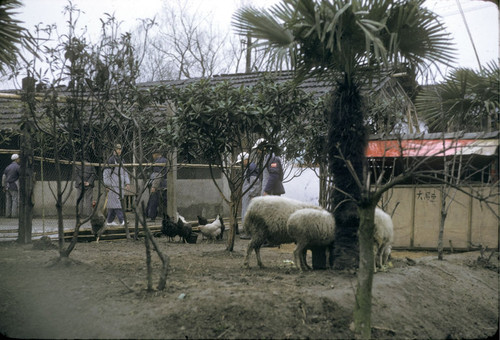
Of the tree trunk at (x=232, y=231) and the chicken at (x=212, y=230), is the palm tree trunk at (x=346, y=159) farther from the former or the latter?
the chicken at (x=212, y=230)

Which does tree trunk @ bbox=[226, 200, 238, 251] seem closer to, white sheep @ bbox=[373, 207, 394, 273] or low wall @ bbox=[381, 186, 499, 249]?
white sheep @ bbox=[373, 207, 394, 273]

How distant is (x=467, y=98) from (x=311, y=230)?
4603mm

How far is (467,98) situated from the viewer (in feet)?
34.0

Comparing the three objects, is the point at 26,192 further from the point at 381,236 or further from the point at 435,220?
the point at 435,220

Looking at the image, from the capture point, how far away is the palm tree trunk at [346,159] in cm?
775

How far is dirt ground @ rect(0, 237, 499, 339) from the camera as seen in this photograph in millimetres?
5336

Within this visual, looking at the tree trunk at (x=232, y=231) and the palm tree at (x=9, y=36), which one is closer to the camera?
the palm tree at (x=9, y=36)

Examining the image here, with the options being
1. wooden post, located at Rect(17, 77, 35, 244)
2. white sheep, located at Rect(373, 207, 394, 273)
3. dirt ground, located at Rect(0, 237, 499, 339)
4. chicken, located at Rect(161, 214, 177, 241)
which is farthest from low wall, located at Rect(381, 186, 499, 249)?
wooden post, located at Rect(17, 77, 35, 244)

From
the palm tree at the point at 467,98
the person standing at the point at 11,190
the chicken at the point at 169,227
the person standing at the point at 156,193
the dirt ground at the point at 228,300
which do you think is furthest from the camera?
the person standing at the point at 156,193

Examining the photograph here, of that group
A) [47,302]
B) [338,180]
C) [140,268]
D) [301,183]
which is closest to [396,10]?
[338,180]

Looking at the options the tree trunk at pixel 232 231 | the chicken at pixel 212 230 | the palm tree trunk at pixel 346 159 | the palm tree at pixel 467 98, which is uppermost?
the palm tree at pixel 467 98

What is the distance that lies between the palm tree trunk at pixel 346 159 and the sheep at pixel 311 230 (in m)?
0.14

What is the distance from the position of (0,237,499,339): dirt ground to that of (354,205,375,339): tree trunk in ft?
0.65

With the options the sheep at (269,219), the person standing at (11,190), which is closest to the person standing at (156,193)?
the person standing at (11,190)
